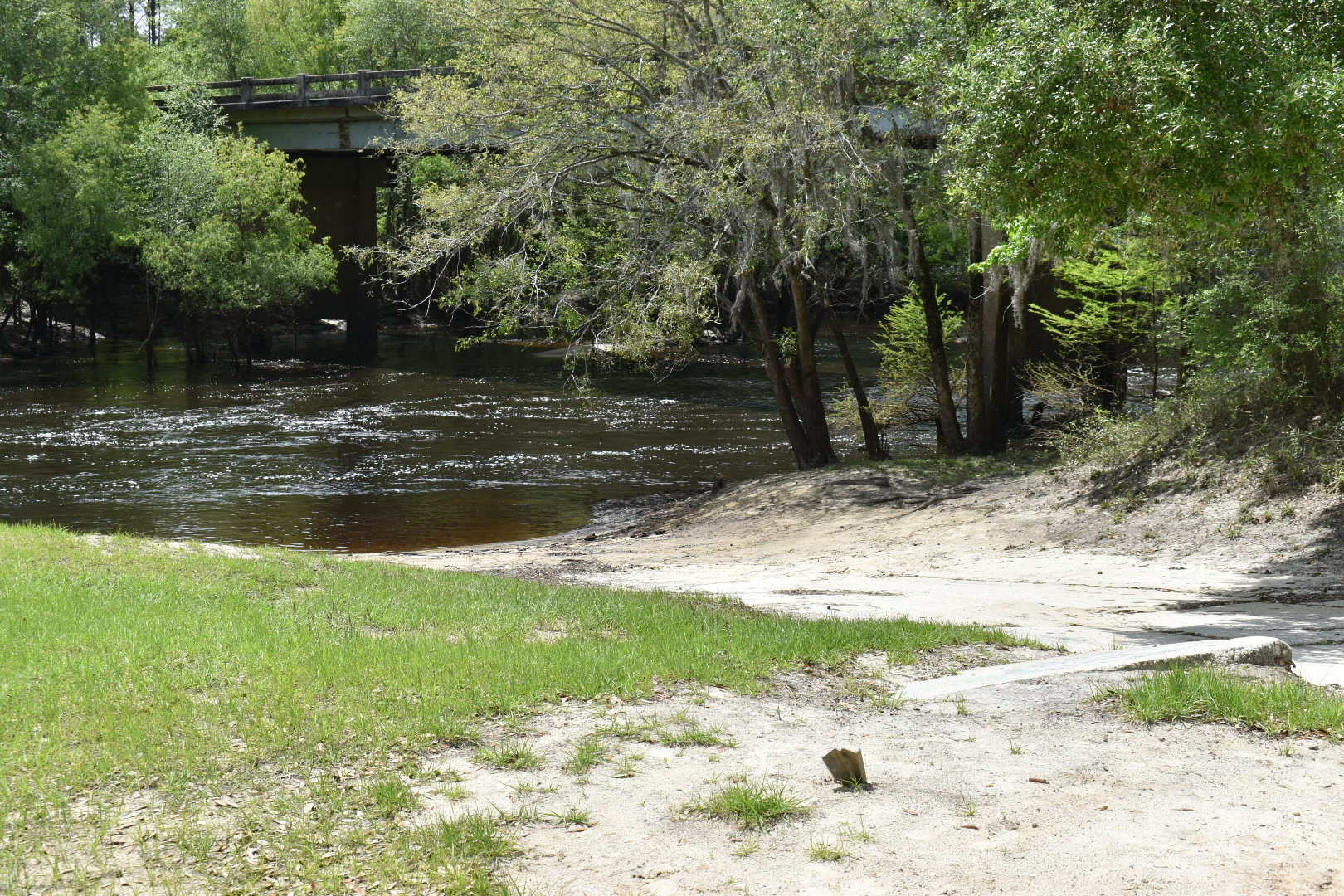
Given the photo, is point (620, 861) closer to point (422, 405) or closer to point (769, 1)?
point (769, 1)

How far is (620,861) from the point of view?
188 inches

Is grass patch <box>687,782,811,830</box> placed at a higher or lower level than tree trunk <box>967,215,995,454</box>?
lower

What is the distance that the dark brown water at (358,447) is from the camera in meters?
20.9

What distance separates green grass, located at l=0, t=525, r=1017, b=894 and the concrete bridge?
103ft

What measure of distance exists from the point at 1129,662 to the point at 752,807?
306 cm

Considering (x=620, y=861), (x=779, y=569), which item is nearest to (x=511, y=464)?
(x=779, y=569)

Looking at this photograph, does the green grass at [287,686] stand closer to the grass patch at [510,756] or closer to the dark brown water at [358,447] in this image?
the grass patch at [510,756]

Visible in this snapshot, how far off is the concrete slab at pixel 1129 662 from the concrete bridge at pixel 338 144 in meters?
34.9

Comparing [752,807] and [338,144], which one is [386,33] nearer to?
[338,144]

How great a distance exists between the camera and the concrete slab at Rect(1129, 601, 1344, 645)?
360 inches

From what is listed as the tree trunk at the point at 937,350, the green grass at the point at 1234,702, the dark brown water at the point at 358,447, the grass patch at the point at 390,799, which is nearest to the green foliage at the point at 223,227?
the dark brown water at the point at 358,447

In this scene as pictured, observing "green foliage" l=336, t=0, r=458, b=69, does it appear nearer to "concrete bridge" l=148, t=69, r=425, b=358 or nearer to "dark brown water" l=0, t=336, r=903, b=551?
"concrete bridge" l=148, t=69, r=425, b=358

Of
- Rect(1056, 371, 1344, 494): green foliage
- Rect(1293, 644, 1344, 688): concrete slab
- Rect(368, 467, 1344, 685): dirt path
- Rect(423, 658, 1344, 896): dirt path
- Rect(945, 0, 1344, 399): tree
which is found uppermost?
Rect(945, 0, 1344, 399): tree

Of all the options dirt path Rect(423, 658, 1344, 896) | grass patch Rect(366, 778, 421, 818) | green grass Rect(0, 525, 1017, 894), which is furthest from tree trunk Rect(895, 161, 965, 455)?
grass patch Rect(366, 778, 421, 818)
